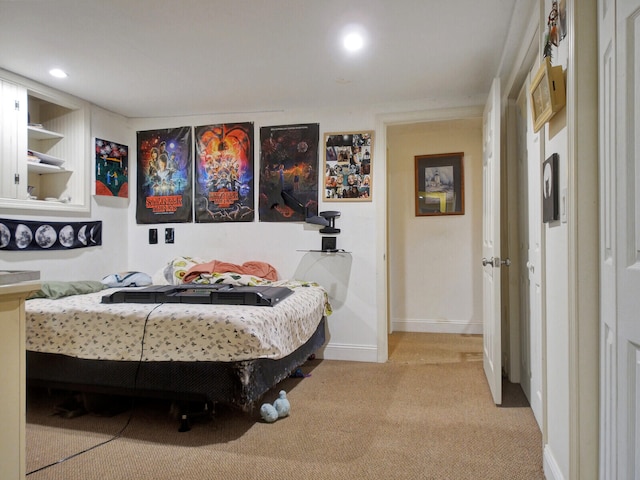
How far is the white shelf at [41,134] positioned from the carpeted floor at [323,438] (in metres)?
1.90

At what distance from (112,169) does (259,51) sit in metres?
1.99

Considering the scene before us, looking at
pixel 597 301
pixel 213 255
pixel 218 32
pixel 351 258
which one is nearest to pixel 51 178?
pixel 213 255

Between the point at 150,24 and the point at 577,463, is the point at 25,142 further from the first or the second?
the point at 577,463

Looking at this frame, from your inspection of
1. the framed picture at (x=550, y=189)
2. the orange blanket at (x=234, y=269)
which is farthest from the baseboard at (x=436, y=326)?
the framed picture at (x=550, y=189)

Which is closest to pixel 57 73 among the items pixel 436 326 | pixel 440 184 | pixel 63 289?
pixel 63 289

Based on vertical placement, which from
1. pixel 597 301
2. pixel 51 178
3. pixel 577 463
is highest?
pixel 51 178

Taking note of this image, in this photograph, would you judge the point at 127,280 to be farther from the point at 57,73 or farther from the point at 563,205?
the point at 563,205

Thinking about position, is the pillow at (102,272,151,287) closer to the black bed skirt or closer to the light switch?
the black bed skirt

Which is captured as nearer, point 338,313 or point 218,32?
point 218,32

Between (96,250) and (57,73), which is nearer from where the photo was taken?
(57,73)

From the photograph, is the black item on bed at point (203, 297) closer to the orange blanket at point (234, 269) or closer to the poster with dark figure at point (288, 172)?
the orange blanket at point (234, 269)

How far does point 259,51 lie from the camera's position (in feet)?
8.07

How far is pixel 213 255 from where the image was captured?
369cm

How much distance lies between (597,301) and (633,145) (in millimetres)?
484
